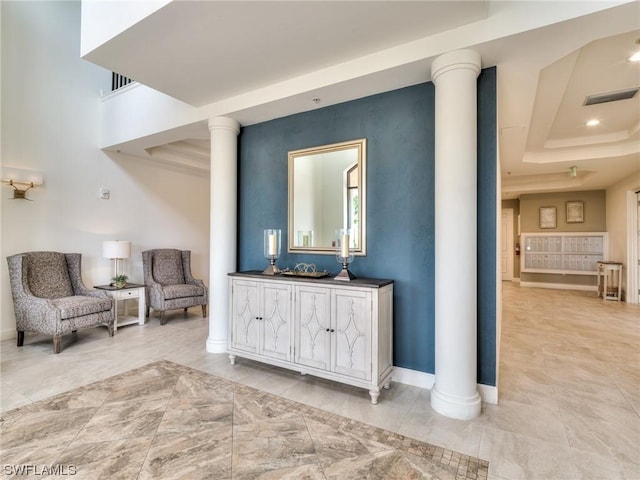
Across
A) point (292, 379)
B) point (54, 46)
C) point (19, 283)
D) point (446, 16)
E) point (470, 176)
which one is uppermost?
point (54, 46)

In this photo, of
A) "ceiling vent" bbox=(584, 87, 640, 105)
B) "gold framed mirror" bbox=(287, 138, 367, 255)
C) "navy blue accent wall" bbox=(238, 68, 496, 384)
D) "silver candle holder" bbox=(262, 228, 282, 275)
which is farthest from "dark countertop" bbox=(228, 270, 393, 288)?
"ceiling vent" bbox=(584, 87, 640, 105)

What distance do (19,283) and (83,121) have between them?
7.95 ft

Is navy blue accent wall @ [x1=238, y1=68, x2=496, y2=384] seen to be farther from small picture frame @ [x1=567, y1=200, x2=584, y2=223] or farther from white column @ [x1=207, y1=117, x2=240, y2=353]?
small picture frame @ [x1=567, y1=200, x2=584, y2=223]

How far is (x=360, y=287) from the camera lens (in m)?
2.41

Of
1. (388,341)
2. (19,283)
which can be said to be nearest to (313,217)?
(388,341)

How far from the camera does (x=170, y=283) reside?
509 centimetres

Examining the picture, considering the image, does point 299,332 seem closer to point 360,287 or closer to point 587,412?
point 360,287

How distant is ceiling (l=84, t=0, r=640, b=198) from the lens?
204 cm

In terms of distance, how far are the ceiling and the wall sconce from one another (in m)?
2.13

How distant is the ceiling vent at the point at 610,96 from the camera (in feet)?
11.6

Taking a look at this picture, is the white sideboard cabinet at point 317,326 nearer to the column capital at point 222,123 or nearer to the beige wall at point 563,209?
the column capital at point 222,123

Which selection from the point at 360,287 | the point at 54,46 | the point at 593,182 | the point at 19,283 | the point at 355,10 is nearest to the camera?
the point at 355,10

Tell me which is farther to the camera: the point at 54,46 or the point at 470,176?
the point at 54,46

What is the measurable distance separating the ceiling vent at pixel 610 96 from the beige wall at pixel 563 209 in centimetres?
480
